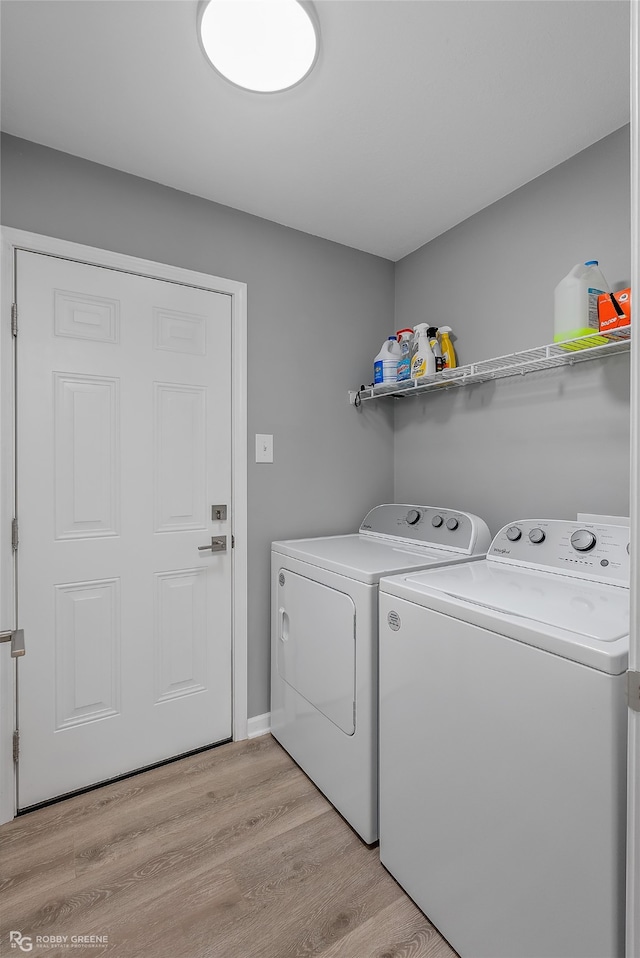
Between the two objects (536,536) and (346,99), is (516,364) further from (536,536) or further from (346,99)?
(346,99)

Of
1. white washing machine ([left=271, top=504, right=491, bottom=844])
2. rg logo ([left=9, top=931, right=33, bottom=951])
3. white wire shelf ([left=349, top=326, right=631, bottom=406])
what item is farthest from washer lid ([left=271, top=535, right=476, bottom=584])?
rg logo ([left=9, top=931, right=33, bottom=951])

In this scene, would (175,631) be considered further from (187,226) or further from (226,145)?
(226,145)

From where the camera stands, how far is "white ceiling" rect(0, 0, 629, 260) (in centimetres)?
120

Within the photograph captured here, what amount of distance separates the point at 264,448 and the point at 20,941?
1.73 metres

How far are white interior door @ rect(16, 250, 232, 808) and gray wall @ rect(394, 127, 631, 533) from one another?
3.49 feet

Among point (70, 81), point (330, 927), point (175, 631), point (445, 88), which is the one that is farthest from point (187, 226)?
point (330, 927)

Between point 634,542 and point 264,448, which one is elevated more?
point 264,448

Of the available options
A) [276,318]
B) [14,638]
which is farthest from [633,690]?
[276,318]

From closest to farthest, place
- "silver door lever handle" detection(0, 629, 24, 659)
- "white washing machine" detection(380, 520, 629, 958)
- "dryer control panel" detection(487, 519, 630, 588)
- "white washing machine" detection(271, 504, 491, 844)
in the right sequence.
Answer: "white washing machine" detection(380, 520, 629, 958)
"silver door lever handle" detection(0, 629, 24, 659)
"dryer control panel" detection(487, 519, 630, 588)
"white washing machine" detection(271, 504, 491, 844)

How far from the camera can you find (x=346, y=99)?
145 centimetres

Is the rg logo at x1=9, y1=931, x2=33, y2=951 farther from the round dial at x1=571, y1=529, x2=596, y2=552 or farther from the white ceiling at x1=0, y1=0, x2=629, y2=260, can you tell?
the white ceiling at x1=0, y1=0, x2=629, y2=260

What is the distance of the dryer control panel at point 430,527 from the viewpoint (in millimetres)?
1818

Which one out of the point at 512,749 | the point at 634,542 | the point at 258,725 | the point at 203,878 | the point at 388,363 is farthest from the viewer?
the point at 388,363

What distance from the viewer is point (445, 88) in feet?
4.64
